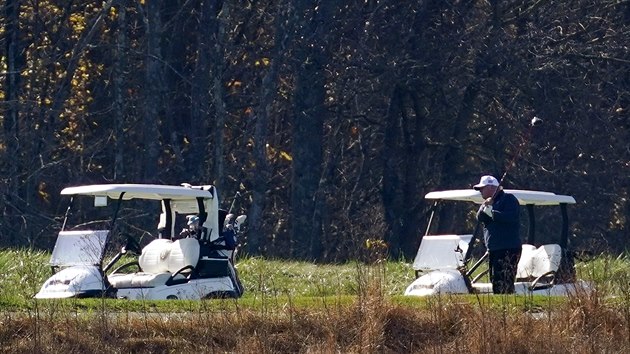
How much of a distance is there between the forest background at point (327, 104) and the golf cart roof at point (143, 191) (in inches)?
388

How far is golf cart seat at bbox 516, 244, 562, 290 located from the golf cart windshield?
4.95 metres

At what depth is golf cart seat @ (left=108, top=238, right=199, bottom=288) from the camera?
17906 millimetres

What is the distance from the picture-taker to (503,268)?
17.4 metres

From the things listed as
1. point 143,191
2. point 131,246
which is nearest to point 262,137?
point 131,246

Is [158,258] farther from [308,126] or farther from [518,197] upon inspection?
[308,126]

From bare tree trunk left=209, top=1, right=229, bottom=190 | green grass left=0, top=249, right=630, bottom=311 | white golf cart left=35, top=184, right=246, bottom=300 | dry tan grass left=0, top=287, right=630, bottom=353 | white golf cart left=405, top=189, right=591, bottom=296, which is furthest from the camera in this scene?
bare tree trunk left=209, top=1, right=229, bottom=190

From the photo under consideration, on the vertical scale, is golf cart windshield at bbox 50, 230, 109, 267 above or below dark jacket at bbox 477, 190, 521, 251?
below

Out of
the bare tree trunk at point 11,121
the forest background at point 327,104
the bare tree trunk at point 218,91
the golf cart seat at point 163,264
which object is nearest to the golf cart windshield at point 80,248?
the golf cart seat at point 163,264

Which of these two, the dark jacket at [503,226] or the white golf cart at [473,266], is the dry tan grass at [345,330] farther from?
the dark jacket at [503,226]

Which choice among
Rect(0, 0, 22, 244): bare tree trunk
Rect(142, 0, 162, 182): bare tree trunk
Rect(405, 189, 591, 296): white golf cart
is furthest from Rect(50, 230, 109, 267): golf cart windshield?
Rect(142, 0, 162, 182): bare tree trunk

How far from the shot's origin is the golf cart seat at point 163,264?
58.7 ft

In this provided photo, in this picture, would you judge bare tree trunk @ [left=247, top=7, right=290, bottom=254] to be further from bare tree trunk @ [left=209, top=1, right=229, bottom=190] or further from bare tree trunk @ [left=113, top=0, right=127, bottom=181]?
bare tree trunk @ [left=113, top=0, right=127, bottom=181]

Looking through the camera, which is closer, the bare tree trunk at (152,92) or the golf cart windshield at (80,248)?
the golf cart windshield at (80,248)

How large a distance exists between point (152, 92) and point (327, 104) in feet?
11.6
